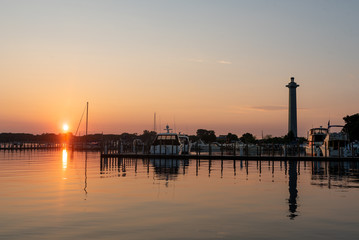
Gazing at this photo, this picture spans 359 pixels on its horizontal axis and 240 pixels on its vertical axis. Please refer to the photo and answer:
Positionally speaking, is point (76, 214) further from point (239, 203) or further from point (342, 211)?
point (342, 211)

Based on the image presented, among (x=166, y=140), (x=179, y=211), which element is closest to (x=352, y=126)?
(x=166, y=140)

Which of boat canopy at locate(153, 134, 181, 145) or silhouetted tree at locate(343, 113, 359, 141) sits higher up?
silhouetted tree at locate(343, 113, 359, 141)

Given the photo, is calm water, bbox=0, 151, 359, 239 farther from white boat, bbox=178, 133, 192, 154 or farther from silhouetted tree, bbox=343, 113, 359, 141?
silhouetted tree, bbox=343, 113, 359, 141

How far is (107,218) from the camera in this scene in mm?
13453

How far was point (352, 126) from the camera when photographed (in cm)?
9038

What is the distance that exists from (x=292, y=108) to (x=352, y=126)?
49.9 metres

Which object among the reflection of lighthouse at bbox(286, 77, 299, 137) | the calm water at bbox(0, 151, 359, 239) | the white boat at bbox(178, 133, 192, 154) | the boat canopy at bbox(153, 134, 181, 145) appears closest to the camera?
the calm water at bbox(0, 151, 359, 239)

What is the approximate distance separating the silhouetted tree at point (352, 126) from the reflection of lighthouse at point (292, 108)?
123 ft

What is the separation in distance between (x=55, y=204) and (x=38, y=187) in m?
6.29

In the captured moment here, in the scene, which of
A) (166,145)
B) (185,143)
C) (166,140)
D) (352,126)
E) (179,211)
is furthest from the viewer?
(352,126)

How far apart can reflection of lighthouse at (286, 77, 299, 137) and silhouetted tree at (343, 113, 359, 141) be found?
37.4 metres

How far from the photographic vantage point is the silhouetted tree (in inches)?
3385

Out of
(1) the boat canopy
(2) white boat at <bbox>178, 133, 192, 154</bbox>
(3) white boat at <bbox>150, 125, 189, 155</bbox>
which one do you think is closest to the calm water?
(3) white boat at <bbox>150, 125, 189, 155</bbox>

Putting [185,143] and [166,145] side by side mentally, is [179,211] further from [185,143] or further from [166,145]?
[185,143]
